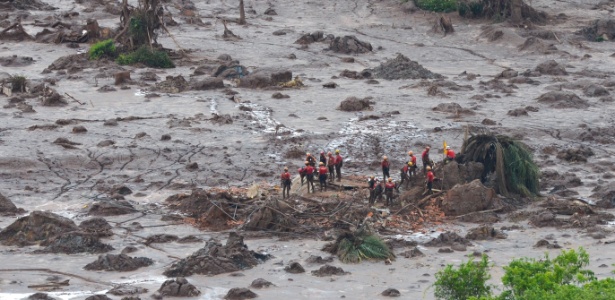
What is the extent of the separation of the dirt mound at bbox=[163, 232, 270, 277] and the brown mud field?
0.04 meters

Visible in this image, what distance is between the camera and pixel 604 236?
68.2ft

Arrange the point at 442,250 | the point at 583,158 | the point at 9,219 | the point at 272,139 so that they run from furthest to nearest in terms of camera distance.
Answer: the point at 272,139 < the point at 583,158 < the point at 9,219 < the point at 442,250

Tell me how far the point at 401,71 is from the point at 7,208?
1770 centimetres

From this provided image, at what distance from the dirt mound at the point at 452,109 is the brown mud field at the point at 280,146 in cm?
7

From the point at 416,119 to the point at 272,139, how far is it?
4.43 meters

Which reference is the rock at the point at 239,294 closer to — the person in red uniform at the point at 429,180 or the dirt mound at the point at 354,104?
the person in red uniform at the point at 429,180

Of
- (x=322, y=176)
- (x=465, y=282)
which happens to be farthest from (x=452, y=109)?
(x=465, y=282)

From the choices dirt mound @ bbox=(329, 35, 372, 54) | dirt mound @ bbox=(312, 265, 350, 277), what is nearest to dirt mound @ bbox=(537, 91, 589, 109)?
dirt mound @ bbox=(329, 35, 372, 54)

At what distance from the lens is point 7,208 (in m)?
23.3

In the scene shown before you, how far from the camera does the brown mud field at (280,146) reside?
19.5 meters

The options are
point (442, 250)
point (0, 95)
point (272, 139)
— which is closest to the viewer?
point (442, 250)

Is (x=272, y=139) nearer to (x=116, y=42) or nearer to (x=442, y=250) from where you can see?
(x=442, y=250)

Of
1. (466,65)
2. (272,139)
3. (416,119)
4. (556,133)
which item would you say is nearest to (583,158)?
(556,133)

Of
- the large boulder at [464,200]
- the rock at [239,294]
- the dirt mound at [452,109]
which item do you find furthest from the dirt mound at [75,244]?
the dirt mound at [452,109]
